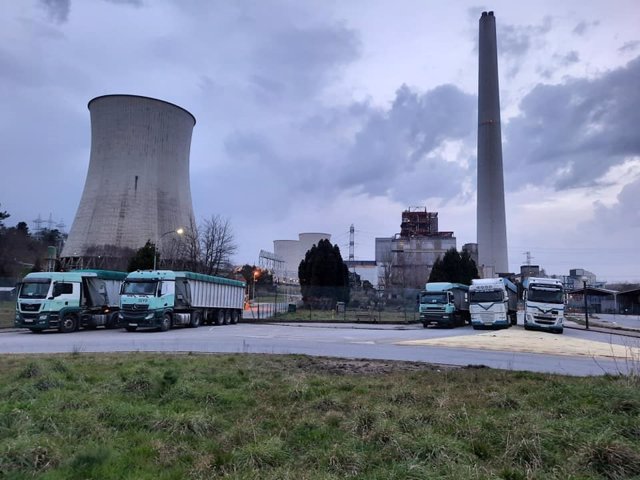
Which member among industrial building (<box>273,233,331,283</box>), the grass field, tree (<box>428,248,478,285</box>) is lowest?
the grass field

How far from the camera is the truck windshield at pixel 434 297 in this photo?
3312 centimetres

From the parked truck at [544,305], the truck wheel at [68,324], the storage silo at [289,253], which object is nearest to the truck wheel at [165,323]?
the truck wheel at [68,324]

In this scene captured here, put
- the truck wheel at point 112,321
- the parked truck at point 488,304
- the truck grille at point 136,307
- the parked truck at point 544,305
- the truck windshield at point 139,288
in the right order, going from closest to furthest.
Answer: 1. the truck grille at point 136,307
2. the truck windshield at point 139,288
3. the truck wheel at point 112,321
4. the parked truck at point 544,305
5. the parked truck at point 488,304

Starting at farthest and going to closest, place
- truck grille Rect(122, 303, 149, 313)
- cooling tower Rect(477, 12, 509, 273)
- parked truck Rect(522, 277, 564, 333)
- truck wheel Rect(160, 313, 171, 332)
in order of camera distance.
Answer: cooling tower Rect(477, 12, 509, 273)
parked truck Rect(522, 277, 564, 333)
truck wheel Rect(160, 313, 171, 332)
truck grille Rect(122, 303, 149, 313)

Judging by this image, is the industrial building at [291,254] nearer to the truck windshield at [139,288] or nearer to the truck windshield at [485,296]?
the truck windshield at [485,296]

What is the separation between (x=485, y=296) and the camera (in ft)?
103

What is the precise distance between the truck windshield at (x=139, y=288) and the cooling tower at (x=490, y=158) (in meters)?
52.7

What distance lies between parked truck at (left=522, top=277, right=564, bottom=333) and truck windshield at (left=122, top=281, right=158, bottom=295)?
69.7 feet

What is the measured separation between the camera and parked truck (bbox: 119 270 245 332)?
986 inches

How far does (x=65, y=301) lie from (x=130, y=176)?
18856mm

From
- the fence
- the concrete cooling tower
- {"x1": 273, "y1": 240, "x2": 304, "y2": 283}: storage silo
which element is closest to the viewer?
the fence

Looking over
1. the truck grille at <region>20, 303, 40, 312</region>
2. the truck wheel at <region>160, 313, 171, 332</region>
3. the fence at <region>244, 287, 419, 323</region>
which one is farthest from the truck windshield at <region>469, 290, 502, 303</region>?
the truck grille at <region>20, 303, 40, 312</region>

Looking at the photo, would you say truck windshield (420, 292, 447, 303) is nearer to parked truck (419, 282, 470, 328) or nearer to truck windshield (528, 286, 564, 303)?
parked truck (419, 282, 470, 328)

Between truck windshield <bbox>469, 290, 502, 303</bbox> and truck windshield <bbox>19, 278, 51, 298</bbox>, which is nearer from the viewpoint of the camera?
truck windshield <bbox>19, 278, 51, 298</bbox>
